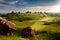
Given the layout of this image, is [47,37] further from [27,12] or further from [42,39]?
[27,12]

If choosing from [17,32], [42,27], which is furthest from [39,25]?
[17,32]

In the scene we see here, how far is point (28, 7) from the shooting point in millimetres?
4766

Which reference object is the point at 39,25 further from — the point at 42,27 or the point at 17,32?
the point at 17,32

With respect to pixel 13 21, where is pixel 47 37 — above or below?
below

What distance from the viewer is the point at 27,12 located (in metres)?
4.78

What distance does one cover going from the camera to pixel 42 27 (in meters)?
4.71

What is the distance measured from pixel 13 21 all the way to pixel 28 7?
641mm

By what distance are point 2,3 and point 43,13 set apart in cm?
132

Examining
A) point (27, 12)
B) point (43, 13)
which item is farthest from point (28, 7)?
point (43, 13)

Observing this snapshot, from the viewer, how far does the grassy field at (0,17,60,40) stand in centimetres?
455

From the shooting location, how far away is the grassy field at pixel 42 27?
455cm

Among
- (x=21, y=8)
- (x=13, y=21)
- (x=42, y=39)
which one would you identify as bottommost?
(x=42, y=39)

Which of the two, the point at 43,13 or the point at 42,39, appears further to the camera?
the point at 43,13

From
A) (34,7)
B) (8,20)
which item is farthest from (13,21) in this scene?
(34,7)
